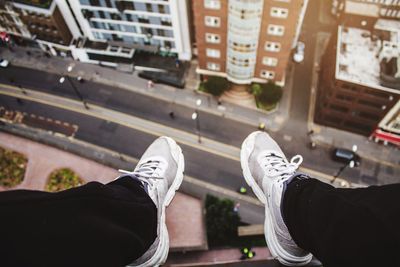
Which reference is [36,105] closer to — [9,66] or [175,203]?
[9,66]

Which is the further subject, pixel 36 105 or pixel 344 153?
pixel 36 105

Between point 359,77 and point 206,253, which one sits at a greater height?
point 359,77

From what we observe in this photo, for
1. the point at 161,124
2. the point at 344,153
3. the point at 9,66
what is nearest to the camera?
the point at 344,153

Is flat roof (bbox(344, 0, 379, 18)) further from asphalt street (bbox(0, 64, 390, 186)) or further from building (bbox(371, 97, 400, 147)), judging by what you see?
asphalt street (bbox(0, 64, 390, 186))

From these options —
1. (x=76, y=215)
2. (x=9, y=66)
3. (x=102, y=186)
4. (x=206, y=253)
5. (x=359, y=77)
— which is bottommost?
(x=206, y=253)

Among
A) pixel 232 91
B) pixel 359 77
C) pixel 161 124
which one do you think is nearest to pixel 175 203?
pixel 161 124

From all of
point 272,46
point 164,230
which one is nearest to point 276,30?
point 272,46

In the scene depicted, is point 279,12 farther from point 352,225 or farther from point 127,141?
point 352,225

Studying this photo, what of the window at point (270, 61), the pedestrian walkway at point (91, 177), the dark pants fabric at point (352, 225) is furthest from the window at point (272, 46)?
the dark pants fabric at point (352, 225)
